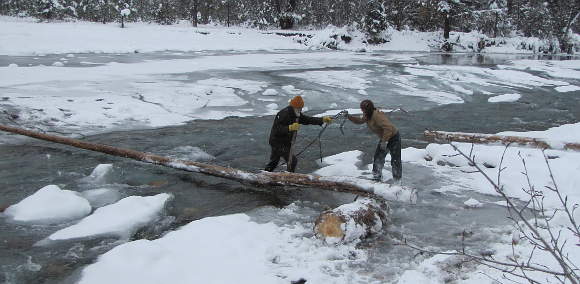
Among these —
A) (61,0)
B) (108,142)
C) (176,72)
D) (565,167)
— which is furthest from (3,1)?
(565,167)

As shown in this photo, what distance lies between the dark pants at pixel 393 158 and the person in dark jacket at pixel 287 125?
993 millimetres

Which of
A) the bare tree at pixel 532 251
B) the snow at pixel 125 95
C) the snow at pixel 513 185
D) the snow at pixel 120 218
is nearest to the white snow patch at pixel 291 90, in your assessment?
the snow at pixel 125 95

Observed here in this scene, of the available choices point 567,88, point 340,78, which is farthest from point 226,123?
point 567,88

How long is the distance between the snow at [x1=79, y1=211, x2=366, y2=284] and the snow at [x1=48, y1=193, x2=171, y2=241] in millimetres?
571

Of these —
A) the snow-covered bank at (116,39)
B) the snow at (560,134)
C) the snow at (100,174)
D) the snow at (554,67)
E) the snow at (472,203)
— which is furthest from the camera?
the snow-covered bank at (116,39)

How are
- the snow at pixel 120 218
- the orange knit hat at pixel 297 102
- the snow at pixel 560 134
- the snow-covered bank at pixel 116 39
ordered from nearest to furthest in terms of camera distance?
the snow at pixel 120 218
the orange knit hat at pixel 297 102
the snow at pixel 560 134
the snow-covered bank at pixel 116 39

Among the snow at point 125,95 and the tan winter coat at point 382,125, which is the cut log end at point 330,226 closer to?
the tan winter coat at point 382,125

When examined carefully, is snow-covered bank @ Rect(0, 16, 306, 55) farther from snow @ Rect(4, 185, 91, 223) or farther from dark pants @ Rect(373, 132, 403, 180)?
dark pants @ Rect(373, 132, 403, 180)

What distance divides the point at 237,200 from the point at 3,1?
3406 cm

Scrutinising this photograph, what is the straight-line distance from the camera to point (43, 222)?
5.83 m

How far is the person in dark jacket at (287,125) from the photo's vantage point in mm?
7066

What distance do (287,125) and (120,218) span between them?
2615mm

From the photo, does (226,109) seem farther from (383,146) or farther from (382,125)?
(382,125)

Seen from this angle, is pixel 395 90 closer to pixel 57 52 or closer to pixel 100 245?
pixel 100 245
